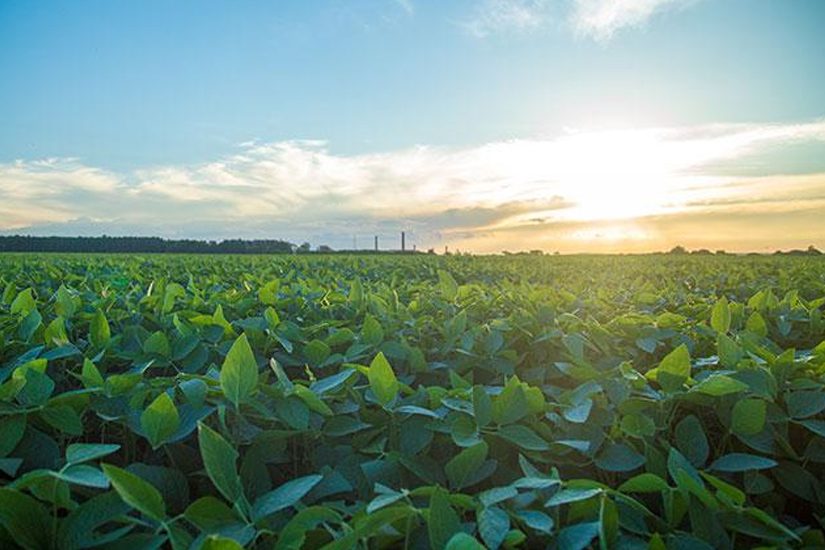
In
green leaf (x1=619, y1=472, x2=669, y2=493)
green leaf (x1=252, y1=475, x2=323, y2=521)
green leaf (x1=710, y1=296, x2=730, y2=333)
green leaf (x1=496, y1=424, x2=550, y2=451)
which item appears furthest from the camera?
green leaf (x1=710, y1=296, x2=730, y2=333)

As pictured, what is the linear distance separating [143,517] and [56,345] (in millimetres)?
1188

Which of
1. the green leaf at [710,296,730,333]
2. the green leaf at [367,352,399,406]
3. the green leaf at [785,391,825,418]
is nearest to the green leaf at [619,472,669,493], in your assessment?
the green leaf at [367,352,399,406]

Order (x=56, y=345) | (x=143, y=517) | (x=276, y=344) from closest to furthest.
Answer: (x=143, y=517) < (x=56, y=345) < (x=276, y=344)

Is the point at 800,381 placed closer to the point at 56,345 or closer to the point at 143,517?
the point at 143,517

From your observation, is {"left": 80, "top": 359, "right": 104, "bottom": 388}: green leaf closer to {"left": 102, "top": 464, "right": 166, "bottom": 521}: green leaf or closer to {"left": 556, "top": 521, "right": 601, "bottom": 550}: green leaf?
{"left": 102, "top": 464, "right": 166, "bottom": 521}: green leaf

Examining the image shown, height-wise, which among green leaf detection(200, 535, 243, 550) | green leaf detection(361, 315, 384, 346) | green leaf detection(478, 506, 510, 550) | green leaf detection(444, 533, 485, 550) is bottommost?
green leaf detection(478, 506, 510, 550)

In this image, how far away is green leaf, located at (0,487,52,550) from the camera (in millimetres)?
1186

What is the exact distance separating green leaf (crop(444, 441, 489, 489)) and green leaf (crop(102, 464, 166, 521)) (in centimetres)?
61

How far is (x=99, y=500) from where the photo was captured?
4.12 ft

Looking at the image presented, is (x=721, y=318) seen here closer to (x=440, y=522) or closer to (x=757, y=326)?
(x=757, y=326)

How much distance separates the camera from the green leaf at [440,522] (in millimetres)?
1193

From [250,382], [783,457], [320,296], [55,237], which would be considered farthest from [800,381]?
[55,237]

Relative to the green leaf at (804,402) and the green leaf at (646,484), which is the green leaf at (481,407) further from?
the green leaf at (804,402)

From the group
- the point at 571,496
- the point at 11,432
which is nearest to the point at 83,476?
the point at 11,432
